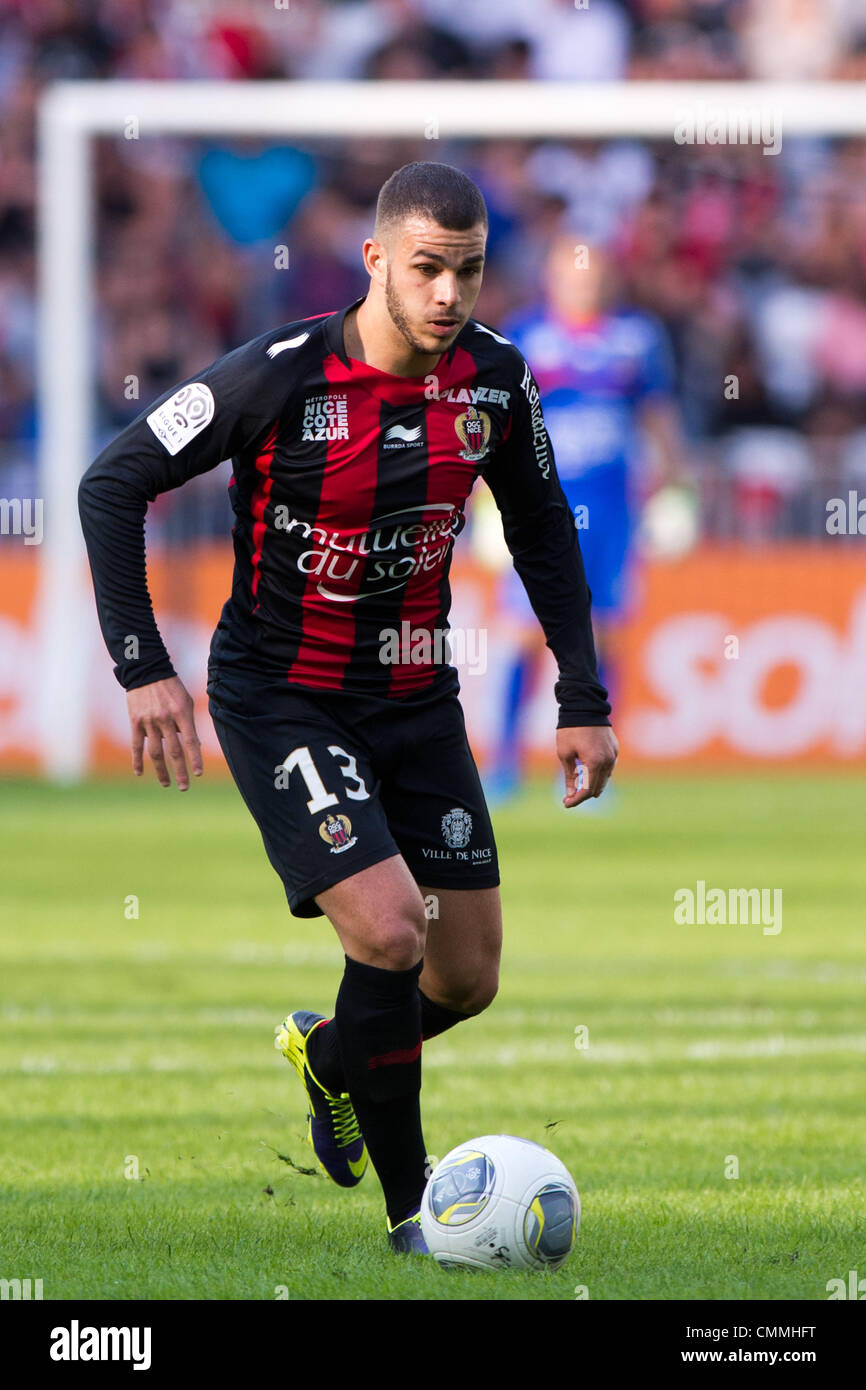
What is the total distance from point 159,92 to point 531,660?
5.07m

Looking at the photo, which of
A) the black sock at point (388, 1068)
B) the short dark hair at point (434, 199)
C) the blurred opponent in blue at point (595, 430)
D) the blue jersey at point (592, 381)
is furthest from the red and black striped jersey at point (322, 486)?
the blue jersey at point (592, 381)

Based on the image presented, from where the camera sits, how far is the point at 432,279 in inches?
176

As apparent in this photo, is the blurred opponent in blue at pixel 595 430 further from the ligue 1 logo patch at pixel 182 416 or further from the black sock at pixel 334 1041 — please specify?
the ligue 1 logo patch at pixel 182 416

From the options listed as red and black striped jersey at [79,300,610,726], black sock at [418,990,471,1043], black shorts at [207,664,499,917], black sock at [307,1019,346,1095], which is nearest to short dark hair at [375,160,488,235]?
red and black striped jersey at [79,300,610,726]

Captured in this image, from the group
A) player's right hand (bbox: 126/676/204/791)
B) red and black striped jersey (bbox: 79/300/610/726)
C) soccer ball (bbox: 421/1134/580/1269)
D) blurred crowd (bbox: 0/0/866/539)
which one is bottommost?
soccer ball (bbox: 421/1134/580/1269)

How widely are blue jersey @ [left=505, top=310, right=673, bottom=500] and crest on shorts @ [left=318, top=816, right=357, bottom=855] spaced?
28.0 ft

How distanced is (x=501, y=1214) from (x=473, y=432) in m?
1.64

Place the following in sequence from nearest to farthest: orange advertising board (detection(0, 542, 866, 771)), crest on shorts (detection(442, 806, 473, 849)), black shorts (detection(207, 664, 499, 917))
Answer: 1. black shorts (detection(207, 664, 499, 917))
2. crest on shorts (detection(442, 806, 473, 849))
3. orange advertising board (detection(0, 542, 866, 771))

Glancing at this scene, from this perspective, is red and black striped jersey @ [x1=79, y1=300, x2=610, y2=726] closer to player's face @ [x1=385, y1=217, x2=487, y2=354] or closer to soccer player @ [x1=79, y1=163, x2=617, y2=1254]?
soccer player @ [x1=79, y1=163, x2=617, y2=1254]

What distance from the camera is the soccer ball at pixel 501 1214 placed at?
425 cm

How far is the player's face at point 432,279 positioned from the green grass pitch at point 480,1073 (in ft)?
6.06

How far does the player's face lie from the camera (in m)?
4.44

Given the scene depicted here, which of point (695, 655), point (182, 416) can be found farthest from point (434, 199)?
point (695, 655)

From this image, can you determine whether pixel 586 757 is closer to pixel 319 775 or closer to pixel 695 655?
pixel 319 775
